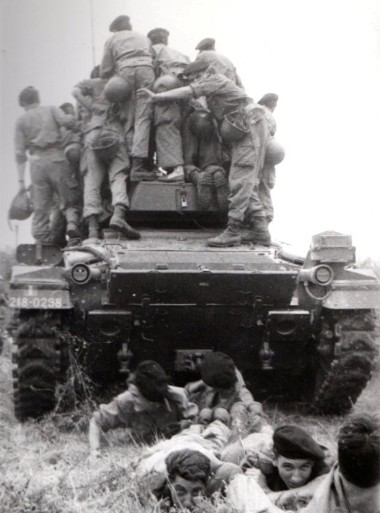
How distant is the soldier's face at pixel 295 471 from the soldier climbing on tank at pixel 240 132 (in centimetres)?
405

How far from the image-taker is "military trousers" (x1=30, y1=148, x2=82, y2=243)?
912 centimetres

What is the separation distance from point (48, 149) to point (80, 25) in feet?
11.4

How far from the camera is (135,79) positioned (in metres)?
8.51

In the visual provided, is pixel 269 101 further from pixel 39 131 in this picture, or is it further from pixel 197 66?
pixel 39 131

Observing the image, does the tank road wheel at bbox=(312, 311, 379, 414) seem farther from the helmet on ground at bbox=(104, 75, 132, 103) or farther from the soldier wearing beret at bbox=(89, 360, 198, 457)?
the helmet on ground at bbox=(104, 75, 132, 103)

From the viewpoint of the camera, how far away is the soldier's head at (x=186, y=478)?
390 centimetres

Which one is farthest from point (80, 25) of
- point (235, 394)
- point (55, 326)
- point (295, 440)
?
point (295, 440)

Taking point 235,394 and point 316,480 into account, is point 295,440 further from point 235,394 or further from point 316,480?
point 235,394

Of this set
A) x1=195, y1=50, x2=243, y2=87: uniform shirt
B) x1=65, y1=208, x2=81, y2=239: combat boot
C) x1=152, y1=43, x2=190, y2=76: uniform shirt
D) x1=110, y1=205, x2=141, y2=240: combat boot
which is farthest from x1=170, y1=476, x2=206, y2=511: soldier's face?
x1=152, y1=43, x2=190, y2=76: uniform shirt

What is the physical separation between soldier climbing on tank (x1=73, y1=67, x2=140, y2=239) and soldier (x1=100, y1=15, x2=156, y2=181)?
14cm

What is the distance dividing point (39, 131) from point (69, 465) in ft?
17.0

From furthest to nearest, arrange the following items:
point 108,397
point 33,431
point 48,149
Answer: point 48,149
point 108,397
point 33,431

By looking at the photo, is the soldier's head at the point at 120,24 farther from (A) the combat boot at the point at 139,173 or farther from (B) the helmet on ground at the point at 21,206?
(B) the helmet on ground at the point at 21,206

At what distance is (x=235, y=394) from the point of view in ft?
20.1
